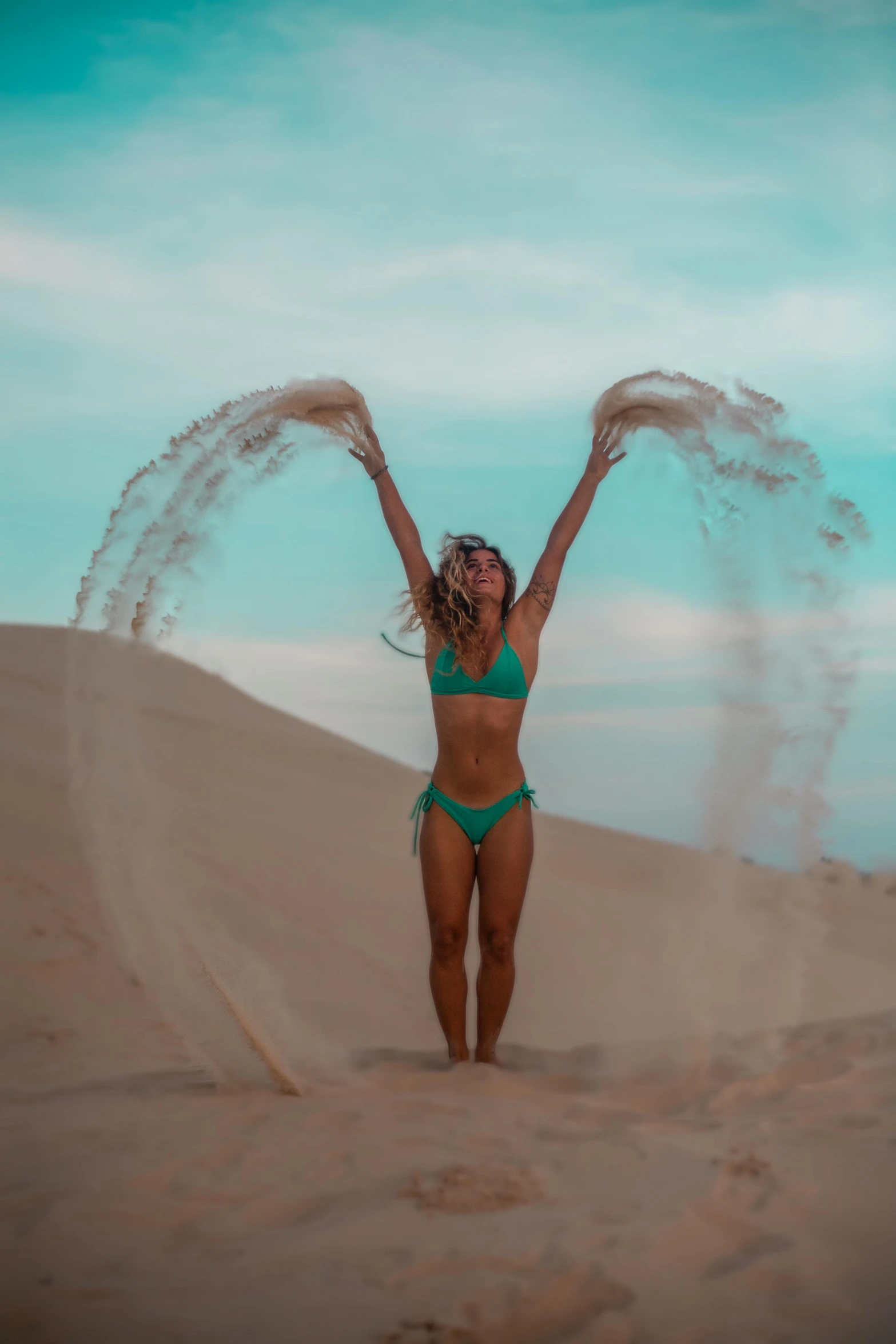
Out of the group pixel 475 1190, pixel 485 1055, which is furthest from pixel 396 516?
pixel 475 1190

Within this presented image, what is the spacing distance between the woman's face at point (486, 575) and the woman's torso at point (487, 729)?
0.18 m

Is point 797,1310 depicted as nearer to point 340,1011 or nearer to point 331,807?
point 340,1011

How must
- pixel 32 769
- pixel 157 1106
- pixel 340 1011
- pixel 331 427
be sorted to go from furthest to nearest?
pixel 32 769 → pixel 340 1011 → pixel 331 427 → pixel 157 1106

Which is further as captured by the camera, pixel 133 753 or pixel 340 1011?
pixel 340 1011

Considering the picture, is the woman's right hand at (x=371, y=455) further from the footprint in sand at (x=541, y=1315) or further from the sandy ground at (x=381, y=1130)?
the footprint in sand at (x=541, y=1315)

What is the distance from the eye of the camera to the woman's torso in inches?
198

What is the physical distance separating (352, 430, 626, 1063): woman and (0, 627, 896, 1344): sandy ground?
0.46 metres

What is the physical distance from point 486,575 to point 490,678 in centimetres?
53

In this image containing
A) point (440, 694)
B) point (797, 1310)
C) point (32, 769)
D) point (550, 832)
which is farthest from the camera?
point (550, 832)

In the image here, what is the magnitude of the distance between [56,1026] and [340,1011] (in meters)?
2.51

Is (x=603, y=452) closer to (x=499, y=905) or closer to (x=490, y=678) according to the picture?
(x=490, y=678)

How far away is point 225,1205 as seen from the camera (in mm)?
3449

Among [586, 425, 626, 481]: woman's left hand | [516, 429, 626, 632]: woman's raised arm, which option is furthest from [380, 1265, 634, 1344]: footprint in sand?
[586, 425, 626, 481]: woman's left hand

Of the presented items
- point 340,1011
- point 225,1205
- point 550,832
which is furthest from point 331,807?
point 225,1205
